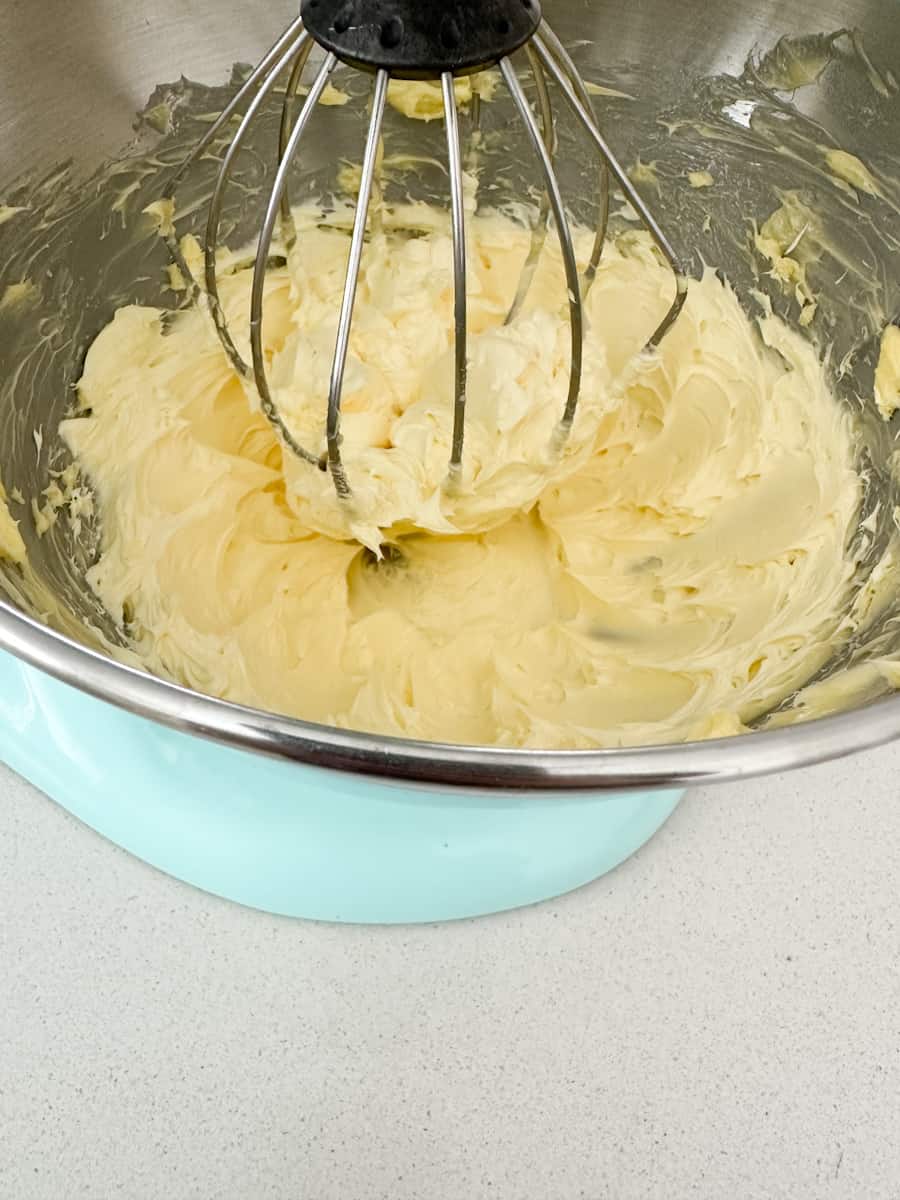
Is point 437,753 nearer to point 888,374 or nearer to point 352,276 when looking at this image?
point 352,276

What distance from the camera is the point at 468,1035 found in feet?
2.83

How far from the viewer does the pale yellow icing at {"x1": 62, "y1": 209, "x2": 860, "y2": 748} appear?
2.99 ft

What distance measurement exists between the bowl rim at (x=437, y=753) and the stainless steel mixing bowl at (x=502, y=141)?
278mm

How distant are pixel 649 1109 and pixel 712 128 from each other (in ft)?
2.99

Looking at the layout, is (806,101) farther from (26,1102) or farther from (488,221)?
(26,1102)

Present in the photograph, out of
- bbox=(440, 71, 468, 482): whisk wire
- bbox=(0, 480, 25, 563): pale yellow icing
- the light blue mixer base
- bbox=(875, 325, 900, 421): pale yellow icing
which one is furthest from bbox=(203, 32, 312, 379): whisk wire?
bbox=(875, 325, 900, 421): pale yellow icing

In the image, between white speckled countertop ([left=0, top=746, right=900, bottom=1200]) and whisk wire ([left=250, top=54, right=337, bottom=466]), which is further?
white speckled countertop ([left=0, top=746, right=900, bottom=1200])

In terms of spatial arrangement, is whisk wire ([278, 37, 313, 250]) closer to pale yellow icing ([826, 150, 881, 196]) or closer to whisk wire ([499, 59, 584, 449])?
whisk wire ([499, 59, 584, 449])

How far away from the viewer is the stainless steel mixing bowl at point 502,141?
93 centimetres

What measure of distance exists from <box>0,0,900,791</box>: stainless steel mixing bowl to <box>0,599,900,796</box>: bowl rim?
0.91ft

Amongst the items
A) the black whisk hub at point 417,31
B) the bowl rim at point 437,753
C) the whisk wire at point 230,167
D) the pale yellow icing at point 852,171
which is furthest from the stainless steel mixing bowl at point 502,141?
the black whisk hub at point 417,31

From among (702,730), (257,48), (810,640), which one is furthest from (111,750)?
(257,48)

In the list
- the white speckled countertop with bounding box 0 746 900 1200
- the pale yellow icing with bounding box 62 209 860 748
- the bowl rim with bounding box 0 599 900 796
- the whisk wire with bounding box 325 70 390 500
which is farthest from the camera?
the pale yellow icing with bounding box 62 209 860 748

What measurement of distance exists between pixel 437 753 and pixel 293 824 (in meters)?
0.33
